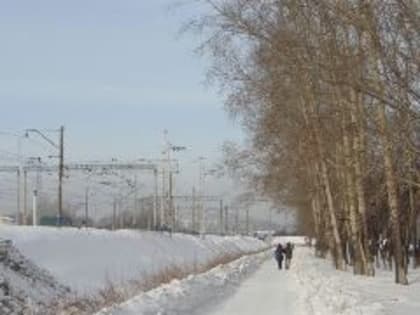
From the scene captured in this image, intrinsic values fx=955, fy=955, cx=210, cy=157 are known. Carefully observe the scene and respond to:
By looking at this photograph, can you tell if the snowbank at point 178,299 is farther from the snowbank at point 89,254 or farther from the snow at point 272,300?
the snowbank at point 89,254

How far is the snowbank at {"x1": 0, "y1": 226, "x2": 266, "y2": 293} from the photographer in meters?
46.4

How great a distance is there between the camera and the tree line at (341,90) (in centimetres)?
1670

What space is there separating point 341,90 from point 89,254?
36.5 m

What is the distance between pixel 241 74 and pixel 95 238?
105 ft

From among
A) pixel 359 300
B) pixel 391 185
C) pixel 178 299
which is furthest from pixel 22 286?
pixel 359 300

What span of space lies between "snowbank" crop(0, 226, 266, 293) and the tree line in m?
8.25

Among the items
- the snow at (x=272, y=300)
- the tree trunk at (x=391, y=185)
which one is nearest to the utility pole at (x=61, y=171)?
the snow at (x=272, y=300)

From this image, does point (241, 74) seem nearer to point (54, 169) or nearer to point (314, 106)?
point (314, 106)

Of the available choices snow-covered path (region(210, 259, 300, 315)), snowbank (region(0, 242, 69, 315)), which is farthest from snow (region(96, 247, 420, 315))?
snowbank (region(0, 242, 69, 315))

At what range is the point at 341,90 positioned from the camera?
849 inches

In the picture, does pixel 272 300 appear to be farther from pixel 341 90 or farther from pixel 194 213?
pixel 194 213

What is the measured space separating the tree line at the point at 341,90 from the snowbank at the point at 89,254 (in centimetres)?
825

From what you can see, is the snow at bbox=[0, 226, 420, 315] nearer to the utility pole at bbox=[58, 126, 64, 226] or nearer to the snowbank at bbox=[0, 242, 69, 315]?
the snowbank at bbox=[0, 242, 69, 315]

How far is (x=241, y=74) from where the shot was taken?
3169 cm
